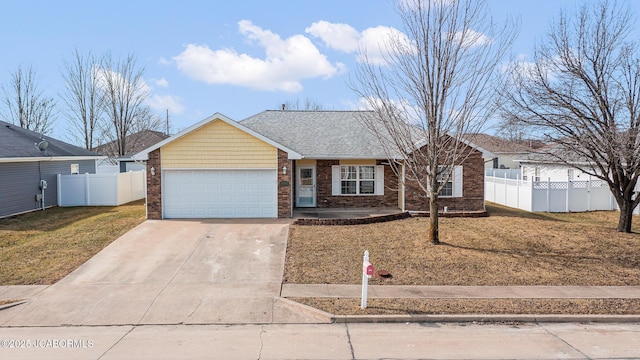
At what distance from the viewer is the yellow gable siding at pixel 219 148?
1712 cm

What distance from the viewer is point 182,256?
12.5 metres

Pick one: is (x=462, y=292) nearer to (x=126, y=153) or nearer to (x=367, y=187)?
(x=367, y=187)

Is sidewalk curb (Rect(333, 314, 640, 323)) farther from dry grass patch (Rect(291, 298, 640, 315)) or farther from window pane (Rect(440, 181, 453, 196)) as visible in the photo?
window pane (Rect(440, 181, 453, 196))

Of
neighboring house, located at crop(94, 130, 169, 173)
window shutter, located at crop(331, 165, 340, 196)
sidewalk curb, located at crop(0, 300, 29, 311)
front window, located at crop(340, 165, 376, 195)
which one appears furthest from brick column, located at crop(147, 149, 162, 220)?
neighboring house, located at crop(94, 130, 169, 173)

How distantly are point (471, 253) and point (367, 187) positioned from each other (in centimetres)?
776

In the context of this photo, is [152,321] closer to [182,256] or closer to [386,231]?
[182,256]

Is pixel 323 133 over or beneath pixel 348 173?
over

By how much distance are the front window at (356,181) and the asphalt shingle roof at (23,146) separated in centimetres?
1413

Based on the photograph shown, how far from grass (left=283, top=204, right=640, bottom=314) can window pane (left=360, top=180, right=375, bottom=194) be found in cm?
363

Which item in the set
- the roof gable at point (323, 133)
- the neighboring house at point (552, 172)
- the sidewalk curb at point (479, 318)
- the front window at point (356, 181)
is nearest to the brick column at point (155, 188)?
the roof gable at point (323, 133)

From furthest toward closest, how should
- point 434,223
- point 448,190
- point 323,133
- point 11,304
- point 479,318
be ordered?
point 323,133 → point 448,190 → point 434,223 → point 11,304 → point 479,318

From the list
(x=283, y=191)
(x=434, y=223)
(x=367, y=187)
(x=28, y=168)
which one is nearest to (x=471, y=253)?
(x=434, y=223)

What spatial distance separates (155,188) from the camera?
1706 cm

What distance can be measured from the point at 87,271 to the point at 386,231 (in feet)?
29.9
